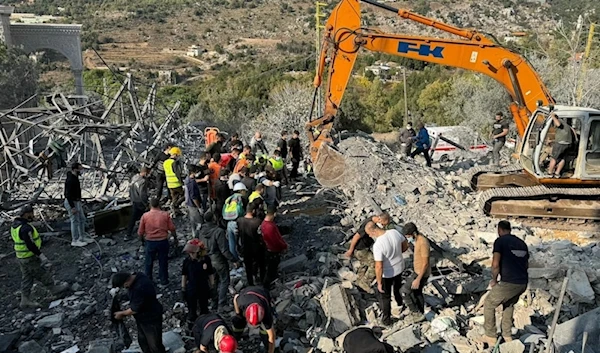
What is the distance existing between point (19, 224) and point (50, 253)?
92.9 inches

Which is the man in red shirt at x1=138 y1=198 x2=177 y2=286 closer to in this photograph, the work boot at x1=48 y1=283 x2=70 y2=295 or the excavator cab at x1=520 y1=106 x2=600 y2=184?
the work boot at x1=48 y1=283 x2=70 y2=295

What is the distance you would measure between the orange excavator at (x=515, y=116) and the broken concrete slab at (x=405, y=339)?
197 inches

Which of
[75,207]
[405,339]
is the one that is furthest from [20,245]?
[405,339]

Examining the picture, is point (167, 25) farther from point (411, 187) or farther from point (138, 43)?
point (411, 187)

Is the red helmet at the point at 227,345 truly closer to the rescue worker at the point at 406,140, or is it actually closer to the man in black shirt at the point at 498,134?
the man in black shirt at the point at 498,134

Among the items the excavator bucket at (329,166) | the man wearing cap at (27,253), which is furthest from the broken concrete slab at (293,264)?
the excavator bucket at (329,166)

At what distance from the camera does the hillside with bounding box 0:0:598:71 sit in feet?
210

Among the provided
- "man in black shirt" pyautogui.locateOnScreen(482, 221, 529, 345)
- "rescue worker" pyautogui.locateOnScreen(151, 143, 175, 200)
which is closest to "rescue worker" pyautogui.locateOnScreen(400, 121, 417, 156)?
"rescue worker" pyautogui.locateOnScreen(151, 143, 175, 200)

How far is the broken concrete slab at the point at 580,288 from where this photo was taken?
662 cm

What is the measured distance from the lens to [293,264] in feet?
26.8

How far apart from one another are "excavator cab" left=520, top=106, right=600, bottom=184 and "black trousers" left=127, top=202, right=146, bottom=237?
7571 mm

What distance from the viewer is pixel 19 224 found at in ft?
23.9

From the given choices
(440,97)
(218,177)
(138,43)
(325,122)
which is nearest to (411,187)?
(325,122)

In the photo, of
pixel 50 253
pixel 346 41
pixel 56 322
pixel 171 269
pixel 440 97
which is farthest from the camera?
pixel 440 97
